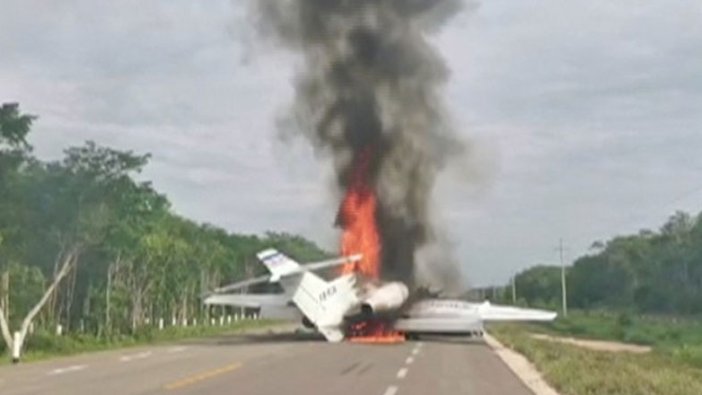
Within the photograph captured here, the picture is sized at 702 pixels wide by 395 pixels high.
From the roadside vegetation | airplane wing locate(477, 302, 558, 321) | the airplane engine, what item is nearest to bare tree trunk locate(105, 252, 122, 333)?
the airplane engine

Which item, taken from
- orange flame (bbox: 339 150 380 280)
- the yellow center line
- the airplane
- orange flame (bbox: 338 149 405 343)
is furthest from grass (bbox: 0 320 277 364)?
orange flame (bbox: 339 150 380 280)

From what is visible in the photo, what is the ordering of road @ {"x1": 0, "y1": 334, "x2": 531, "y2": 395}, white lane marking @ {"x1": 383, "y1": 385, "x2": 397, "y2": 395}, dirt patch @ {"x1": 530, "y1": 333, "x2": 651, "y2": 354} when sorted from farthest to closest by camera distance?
dirt patch @ {"x1": 530, "y1": 333, "x2": 651, "y2": 354} < road @ {"x1": 0, "y1": 334, "x2": 531, "y2": 395} < white lane marking @ {"x1": 383, "y1": 385, "x2": 397, "y2": 395}

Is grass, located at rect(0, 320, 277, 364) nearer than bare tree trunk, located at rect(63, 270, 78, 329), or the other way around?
grass, located at rect(0, 320, 277, 364)

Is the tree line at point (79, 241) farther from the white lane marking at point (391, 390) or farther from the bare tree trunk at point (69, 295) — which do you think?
the white lane marking at point (391, 390)

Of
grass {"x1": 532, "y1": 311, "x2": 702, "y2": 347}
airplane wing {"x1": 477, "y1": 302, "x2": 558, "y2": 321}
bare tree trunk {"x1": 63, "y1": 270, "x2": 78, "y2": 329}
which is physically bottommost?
grass {"x1": 532, "y1": 311, "x2": 702, "y2": 347}

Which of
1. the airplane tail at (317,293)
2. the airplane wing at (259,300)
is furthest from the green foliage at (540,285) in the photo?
the airplane tail at (317,293)

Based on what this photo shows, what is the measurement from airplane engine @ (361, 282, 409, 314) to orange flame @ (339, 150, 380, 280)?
4.20ft

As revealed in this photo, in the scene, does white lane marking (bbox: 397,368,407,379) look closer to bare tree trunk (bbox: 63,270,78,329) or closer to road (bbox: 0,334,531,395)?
road (bbox: 0,334,531,395)

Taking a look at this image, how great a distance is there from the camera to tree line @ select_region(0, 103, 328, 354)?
4856 cm

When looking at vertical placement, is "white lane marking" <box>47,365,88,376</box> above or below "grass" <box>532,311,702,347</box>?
below

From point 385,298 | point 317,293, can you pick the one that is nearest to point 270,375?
point 317,293

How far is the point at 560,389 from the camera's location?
2114cm

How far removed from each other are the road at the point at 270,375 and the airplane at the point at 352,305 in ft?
44.7

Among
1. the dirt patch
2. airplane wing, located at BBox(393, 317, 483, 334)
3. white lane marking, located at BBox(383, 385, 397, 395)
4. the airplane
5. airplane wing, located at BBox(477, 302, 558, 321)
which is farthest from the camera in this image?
airplane wing, located at BBox(477, 302, 558, 321)
